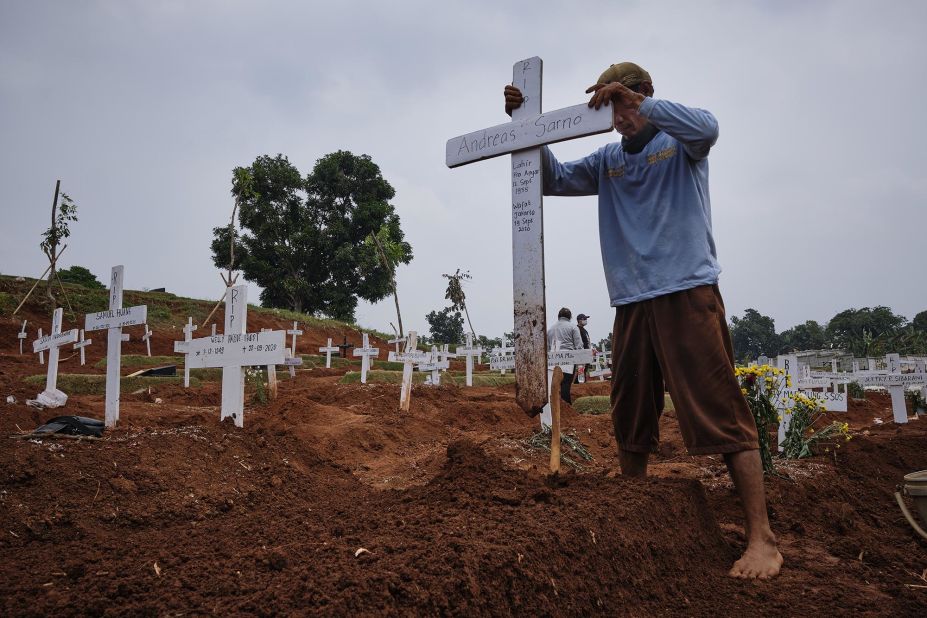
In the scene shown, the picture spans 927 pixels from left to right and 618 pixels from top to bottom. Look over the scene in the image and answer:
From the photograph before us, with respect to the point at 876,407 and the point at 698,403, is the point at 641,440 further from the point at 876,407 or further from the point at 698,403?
the point at 876,407

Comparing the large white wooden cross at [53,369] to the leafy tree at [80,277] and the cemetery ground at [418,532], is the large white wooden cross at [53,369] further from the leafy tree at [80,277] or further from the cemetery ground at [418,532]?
the leafy tree at [80,277]

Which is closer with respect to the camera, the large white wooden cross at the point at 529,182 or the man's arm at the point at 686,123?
the man's arm at the point at 686,123

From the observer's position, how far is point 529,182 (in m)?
3.24

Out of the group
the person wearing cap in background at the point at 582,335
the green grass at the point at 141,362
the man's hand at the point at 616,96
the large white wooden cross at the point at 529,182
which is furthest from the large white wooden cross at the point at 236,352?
the green grass at the point at 141,362

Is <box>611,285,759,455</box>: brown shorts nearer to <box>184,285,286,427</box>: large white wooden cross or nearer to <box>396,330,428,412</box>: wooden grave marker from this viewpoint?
<box>184,285,286,427</box>: large white wooden cross

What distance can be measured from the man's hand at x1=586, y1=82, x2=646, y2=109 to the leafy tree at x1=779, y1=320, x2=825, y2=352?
250 ft

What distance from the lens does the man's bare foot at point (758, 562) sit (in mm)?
2416

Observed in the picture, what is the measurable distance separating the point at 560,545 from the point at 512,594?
0.31 m

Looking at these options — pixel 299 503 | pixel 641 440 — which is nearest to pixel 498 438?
pixel 299 503

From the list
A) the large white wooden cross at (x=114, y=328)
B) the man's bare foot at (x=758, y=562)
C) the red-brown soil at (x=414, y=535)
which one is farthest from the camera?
the large white wooden cross at (x=114, y=328)

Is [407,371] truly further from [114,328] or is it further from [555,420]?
[555,420]

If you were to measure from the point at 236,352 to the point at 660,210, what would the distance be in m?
3.77

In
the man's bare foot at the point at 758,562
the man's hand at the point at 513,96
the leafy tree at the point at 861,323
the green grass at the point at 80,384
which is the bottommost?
the man's bare foot at the point at 758,562

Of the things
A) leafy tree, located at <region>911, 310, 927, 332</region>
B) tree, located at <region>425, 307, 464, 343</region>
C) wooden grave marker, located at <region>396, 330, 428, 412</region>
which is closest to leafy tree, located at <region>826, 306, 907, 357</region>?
leafy tree, located at <region>911, 310, 927, 332</region>
